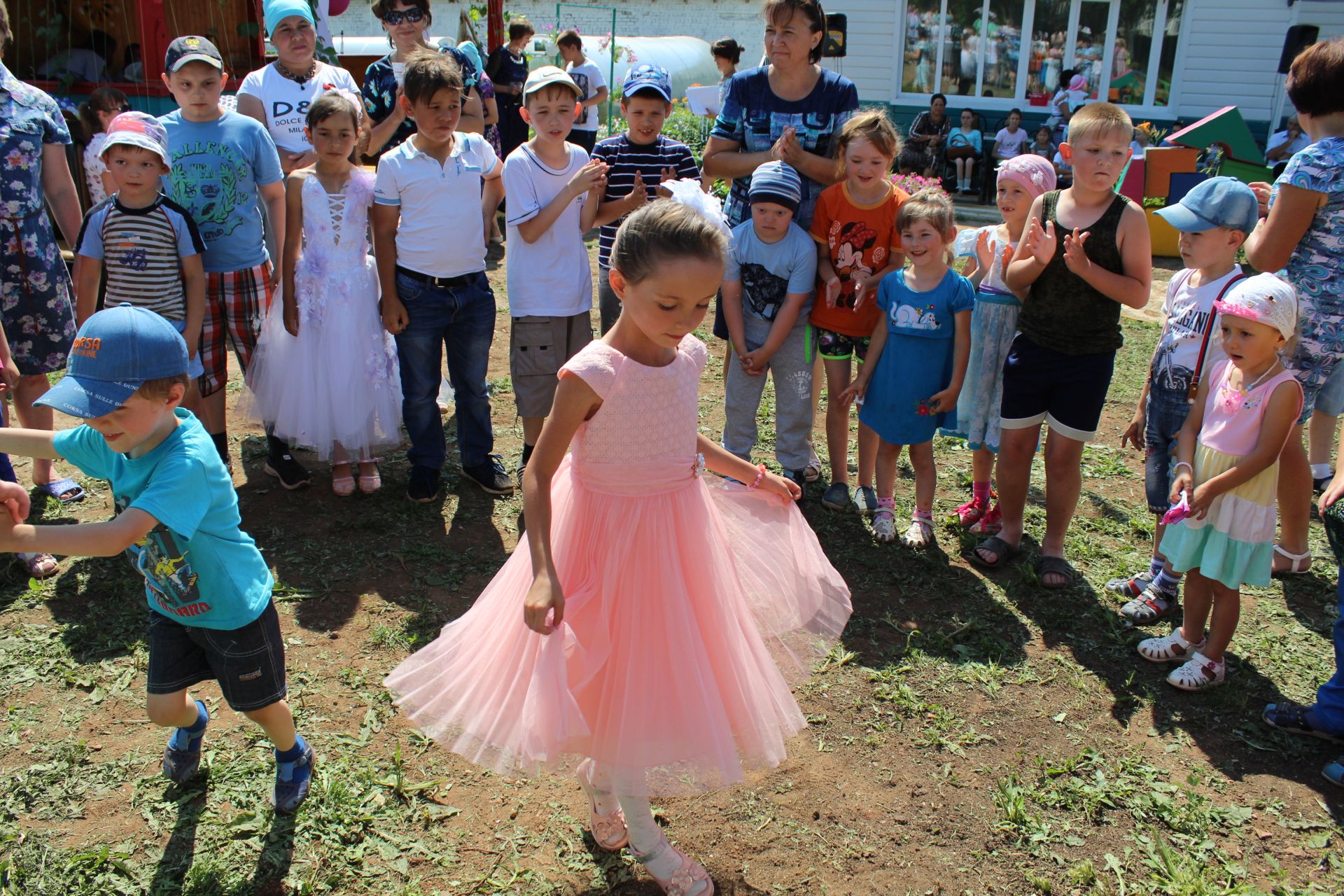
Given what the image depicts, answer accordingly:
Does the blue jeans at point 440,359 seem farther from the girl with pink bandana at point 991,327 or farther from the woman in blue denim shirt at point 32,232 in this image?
the girl with pink bandana at point 991,327

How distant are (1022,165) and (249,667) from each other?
391 cm

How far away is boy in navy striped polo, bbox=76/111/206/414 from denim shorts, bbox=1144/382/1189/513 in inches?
169

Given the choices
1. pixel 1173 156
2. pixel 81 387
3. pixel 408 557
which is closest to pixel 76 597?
pixel 408 557

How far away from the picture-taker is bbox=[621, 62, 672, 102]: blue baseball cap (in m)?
4.74

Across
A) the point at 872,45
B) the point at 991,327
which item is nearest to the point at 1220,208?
the point at 991,327

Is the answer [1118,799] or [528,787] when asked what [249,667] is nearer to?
[528,787]

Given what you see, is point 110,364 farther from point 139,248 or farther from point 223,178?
point 223,178

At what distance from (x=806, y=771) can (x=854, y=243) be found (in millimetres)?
2593

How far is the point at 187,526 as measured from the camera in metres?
2.41

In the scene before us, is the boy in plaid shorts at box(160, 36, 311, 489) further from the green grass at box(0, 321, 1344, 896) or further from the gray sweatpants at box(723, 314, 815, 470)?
the gray sweatpants at box(723, 314, 815, 470)

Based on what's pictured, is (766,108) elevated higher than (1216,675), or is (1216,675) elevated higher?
(766,108)

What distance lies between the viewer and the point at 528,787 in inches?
122

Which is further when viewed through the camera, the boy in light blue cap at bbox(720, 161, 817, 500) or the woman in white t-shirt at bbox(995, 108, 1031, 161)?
the woman in white t-shirt at bbox(995, 108, 1031, 161)

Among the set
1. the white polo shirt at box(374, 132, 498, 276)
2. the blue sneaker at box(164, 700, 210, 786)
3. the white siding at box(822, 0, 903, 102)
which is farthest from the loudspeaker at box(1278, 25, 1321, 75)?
the blue sneaker at box(164, 700, 210, 786)
